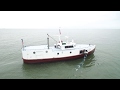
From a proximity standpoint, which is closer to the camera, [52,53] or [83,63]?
[52,53]

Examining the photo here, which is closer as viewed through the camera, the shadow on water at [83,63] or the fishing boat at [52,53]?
the fishing boat at [52,53]

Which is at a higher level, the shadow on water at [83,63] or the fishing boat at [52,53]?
the fishing boat at [52,53]

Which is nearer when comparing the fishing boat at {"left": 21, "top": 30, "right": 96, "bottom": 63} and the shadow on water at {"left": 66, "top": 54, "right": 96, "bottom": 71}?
the fishing boat at {"left": 21, "top": 30, "right": 96, "bottom": 63}

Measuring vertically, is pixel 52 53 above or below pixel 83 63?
above

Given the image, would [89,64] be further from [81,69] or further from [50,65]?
[50,65]

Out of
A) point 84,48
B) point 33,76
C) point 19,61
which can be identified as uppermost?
point 84,48

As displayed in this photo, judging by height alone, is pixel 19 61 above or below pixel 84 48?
below

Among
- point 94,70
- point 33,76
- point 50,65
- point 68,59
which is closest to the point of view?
point 33,76

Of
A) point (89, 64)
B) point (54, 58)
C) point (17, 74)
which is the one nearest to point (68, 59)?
point (54, 58)

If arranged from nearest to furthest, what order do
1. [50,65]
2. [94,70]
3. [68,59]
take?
[94,70] < [50,65] < [68,59]

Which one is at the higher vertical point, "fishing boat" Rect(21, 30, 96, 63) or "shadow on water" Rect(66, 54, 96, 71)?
"fishing boat" Rect(21, 30, 96, 63)

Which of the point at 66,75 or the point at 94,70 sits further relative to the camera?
the point at 94,70
